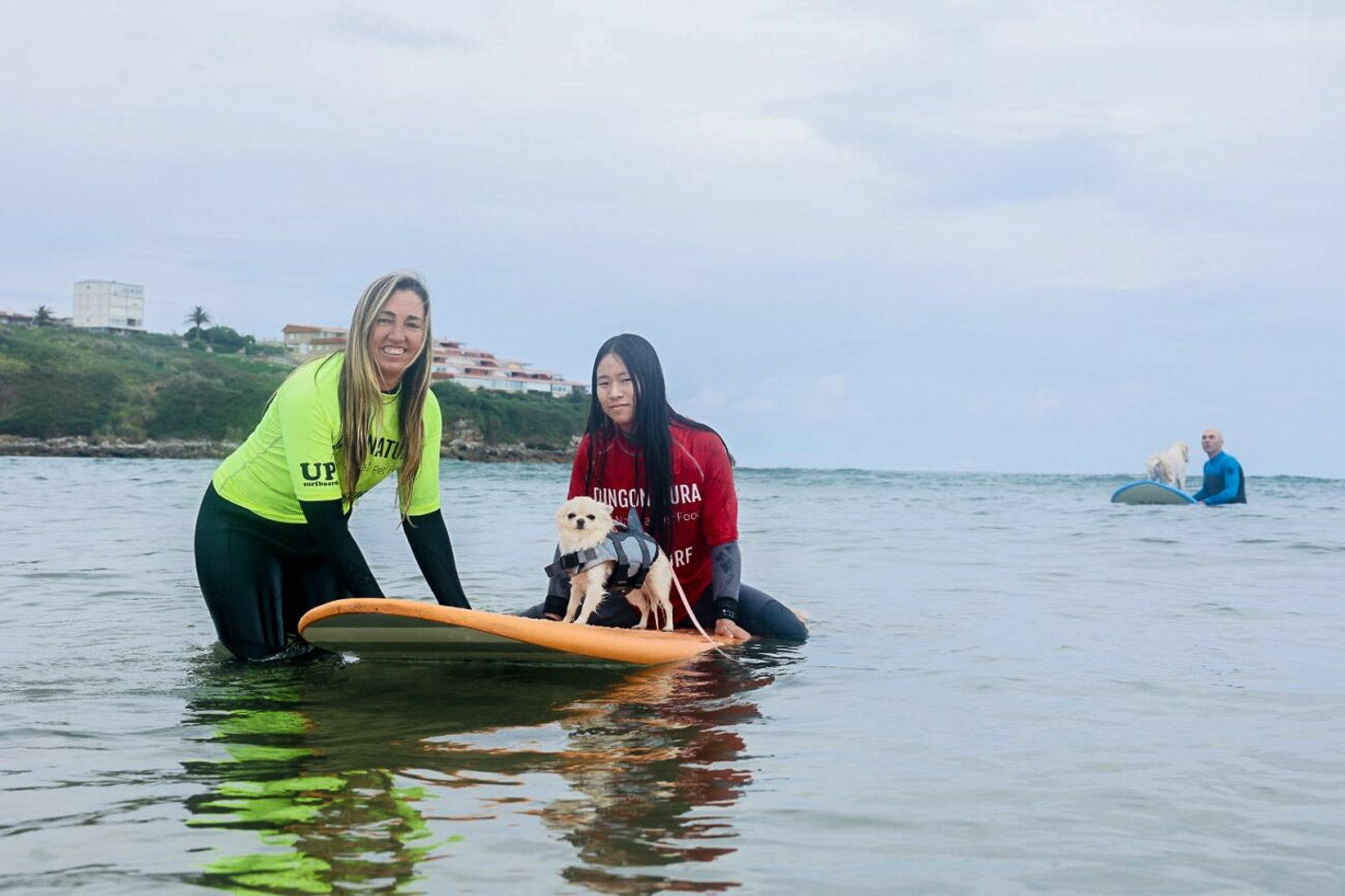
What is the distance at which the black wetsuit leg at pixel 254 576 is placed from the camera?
495 centimetres

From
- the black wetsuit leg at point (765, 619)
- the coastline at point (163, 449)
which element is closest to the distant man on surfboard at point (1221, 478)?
the black wetsuit leg at point (765, 619)

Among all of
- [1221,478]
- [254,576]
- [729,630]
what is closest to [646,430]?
[729,630]

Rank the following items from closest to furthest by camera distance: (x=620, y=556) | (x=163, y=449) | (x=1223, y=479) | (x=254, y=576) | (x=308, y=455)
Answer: (x=308, y=455), (x=254, y=576), (x=620, y=556), (x=1223, y=479), (x=163, y=449)

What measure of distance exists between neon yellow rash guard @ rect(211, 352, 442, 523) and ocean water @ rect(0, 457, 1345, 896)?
816 millimetres

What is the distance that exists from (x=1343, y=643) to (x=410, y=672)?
506cm

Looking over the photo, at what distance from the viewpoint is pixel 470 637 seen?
509 cm

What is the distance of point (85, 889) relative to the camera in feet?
8.20

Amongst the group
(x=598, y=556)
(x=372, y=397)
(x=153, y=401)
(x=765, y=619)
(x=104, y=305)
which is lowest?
(x=765, y=619)

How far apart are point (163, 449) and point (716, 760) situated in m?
74.6

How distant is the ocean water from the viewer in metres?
2.73

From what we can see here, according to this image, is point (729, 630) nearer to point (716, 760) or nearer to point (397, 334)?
point (716, 760)

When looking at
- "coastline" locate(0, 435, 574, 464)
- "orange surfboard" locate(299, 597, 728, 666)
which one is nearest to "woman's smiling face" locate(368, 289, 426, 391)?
"orange surfboard" locate(299, 597, 728, 666)

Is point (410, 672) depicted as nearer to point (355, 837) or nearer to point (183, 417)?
point (355, 837)

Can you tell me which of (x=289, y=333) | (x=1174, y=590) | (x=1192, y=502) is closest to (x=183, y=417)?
(x=289, y=333)
